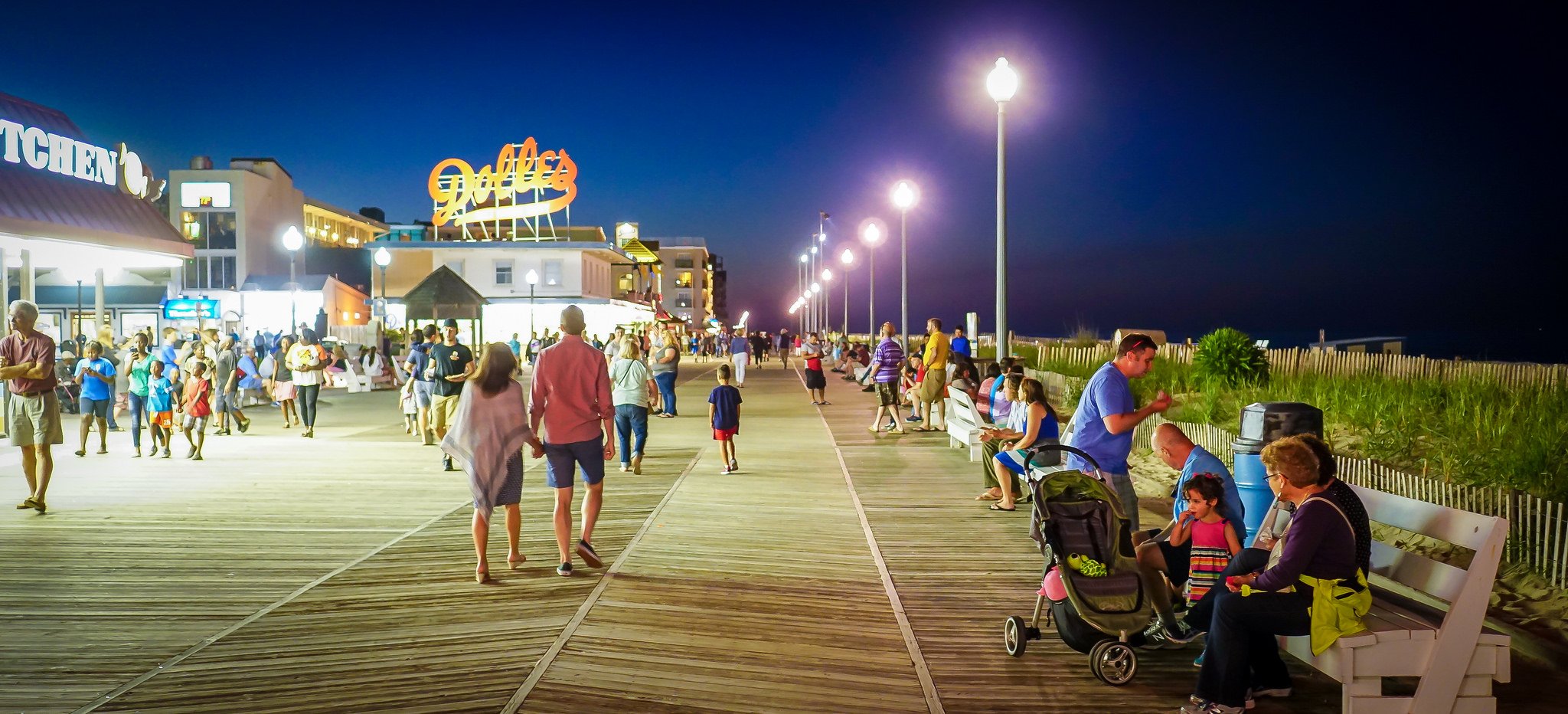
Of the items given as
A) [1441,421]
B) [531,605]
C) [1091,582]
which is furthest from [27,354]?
[1441,421]

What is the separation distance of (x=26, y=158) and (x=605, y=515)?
35.7ft

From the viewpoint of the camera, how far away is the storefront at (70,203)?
14.1 meters

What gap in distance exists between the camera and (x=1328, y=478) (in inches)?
179

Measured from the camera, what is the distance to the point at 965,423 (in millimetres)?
13203

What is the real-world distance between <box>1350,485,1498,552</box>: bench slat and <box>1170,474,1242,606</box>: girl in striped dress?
694 millimetres

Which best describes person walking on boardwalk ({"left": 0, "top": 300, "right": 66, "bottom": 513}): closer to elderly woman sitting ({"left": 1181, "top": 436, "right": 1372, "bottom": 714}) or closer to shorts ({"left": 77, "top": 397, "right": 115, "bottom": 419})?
shorts ({"left": 77, "top": 397, "right": 115, "bottom": 419})

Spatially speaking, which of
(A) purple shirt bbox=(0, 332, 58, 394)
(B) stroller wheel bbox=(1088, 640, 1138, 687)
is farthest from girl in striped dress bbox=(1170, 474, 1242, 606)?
(A) purple shirt bbox=(0, 332, 58, 394)

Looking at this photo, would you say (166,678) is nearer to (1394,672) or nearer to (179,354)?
(1394,672)

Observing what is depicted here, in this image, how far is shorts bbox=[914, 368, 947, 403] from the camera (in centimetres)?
1653

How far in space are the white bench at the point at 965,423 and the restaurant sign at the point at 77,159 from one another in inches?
505

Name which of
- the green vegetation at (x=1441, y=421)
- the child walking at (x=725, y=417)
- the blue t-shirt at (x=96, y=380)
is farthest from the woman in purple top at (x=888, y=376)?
the blue t-shirt at (x=96, y=380)

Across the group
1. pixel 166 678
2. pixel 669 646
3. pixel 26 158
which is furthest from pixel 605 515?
pixel 26 158

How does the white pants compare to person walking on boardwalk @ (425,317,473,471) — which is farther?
the white pants

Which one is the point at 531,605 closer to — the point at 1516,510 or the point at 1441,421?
the point at 1516,510
